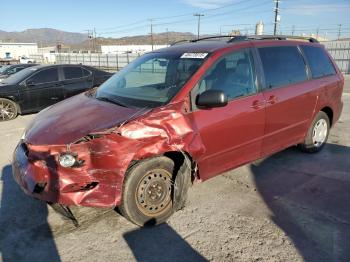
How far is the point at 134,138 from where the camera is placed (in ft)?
10.3

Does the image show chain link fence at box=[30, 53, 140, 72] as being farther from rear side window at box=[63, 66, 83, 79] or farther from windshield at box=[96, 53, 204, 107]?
windshield at box=[96, 53, 204, 107]

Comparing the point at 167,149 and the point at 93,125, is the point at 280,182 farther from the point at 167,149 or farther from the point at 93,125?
the point at 93,125

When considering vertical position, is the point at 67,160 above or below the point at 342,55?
below

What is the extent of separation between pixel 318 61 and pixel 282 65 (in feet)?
3.59

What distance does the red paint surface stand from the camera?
3.06 m

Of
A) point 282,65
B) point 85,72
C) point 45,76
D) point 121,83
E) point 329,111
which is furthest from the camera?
point 85,72

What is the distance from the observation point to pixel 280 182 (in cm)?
451

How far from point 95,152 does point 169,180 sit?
91 cm

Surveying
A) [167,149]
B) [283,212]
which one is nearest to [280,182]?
[283,212]

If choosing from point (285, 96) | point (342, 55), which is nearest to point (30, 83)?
point (285, 96)

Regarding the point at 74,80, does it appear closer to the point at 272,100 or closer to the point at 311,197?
the point at 272,100

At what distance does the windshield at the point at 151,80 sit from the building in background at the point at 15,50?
75225 millimetres

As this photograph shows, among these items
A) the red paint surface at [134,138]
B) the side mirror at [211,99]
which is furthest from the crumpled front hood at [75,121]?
the side mirror at [211,99]

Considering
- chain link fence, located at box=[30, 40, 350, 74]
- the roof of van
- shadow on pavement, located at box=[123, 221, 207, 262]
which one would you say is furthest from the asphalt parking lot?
chain link fence, located at box=[30, 40, 350, 74]
